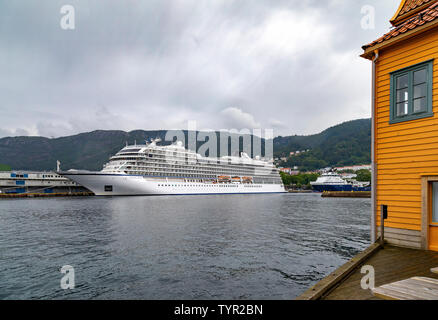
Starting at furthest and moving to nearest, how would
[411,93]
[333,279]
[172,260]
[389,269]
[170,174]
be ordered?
[170,174] → [172,260] → [411,93] → [389,269] → [333,279]

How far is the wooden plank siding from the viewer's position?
6098 mm

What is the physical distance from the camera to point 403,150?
6551mm

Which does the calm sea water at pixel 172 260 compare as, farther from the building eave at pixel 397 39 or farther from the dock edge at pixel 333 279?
the building eave at pixel 397 39

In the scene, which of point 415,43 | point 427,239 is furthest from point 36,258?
point 415,43

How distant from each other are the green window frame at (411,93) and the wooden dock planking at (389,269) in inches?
123

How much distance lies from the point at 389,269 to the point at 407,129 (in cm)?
342

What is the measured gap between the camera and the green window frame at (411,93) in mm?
6148

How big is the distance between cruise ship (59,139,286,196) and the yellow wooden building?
5088cm

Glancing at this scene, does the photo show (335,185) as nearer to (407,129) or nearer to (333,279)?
(407,129)

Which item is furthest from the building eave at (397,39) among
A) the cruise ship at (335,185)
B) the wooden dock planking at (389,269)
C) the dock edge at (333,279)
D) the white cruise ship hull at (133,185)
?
the cruise ship at (335,185)

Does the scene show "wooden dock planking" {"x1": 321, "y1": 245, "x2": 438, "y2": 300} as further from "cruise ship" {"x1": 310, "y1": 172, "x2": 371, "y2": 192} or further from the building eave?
"cruise ship" {"x1": 310, "y1": 172, "x2": 371, "y2": 192}

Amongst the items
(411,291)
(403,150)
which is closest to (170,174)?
(403,150)
